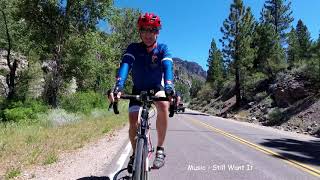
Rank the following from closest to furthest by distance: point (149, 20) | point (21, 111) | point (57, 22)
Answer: point (149, 20) < point (21, 111) < point (57, 22)

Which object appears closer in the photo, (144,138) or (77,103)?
(144,138)

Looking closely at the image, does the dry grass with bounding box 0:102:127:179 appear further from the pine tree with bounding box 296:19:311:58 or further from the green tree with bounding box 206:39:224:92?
the green tree with bounding box 206:39:224:92

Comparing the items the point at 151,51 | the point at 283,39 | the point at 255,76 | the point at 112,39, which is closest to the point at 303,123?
the point at 112,39

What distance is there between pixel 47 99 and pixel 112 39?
6163 mm

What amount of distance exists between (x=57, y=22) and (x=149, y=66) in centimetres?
2309

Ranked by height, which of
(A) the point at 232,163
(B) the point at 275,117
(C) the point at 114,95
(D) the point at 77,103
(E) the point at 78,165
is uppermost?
(D) the point at 77,103

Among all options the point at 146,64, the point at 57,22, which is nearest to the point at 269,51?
the point at 57,22

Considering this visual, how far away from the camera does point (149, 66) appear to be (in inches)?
252

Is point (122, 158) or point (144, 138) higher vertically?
point (144, 138)

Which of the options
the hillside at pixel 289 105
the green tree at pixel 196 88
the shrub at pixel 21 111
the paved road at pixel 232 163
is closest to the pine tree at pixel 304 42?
the hillside at pixel 289 105

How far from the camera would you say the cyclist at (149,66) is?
6137mm

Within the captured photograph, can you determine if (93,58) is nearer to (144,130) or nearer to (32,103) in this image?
(32,103)

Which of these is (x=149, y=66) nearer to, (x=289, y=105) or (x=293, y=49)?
(x=289, y=105)

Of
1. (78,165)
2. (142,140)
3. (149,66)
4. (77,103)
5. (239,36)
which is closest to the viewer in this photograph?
(142,140)
